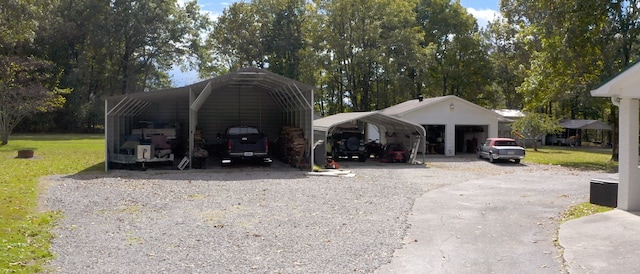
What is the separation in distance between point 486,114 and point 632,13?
9.54 m

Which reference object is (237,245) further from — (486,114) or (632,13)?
(486,114)

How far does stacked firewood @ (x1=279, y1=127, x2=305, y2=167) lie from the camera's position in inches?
795

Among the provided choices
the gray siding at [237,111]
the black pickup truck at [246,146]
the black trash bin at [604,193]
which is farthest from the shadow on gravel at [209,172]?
the black trash bin at [604,193]

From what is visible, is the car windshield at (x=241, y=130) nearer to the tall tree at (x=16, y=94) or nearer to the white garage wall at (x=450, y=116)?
the white garage wall at (x=450, y=116)

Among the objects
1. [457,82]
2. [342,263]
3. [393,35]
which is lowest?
[342,263]

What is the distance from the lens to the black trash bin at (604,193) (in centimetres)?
1070

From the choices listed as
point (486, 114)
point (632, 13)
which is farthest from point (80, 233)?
point (486, 114)

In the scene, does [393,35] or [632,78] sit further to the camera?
[393,35]

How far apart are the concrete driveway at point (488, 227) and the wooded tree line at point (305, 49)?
28.9 m

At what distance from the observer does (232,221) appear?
30.1ft

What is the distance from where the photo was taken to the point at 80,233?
7.93 meters

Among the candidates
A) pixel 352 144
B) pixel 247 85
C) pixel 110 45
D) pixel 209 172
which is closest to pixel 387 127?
pixel 352 144

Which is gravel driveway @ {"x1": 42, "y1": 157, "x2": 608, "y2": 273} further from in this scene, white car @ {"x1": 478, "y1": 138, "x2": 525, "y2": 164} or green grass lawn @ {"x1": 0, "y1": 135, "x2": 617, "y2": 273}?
white car @ {"x1": 478, "y1": 138, "x2": 525, "y2": 164}

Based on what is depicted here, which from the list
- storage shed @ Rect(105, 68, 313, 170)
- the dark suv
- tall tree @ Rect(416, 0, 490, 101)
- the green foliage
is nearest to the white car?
the dark suv
